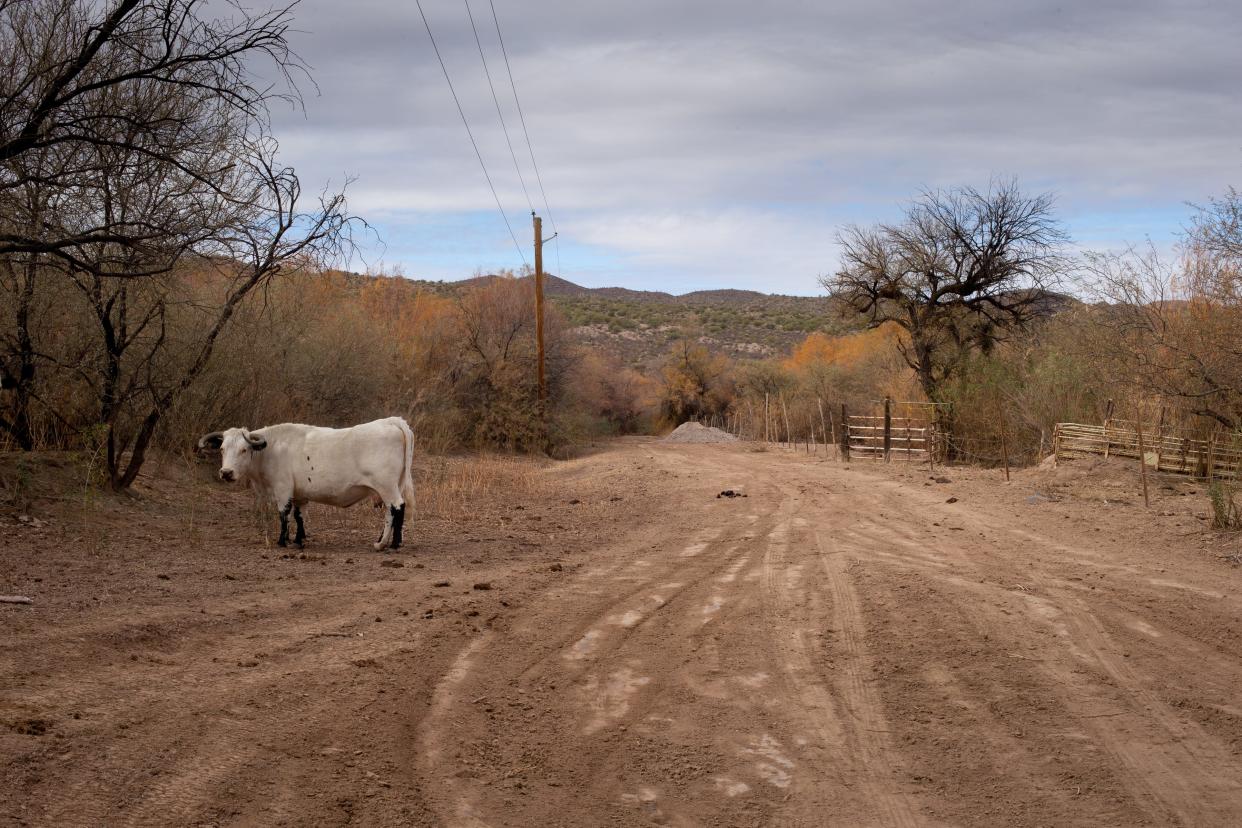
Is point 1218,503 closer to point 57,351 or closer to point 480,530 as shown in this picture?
point 480,530

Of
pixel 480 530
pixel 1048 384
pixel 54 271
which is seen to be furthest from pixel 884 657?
pixel 1048 384

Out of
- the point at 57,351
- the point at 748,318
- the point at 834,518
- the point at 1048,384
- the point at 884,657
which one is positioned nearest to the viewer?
the point at 884,657

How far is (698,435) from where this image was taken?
45.3 meters

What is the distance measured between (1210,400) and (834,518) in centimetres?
798

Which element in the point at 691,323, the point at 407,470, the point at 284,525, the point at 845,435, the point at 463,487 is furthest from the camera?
the point at 691,323

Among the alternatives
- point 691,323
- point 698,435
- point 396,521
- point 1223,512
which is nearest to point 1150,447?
point 1223,512

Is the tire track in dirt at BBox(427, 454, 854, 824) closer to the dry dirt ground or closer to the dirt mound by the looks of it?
the dry dirt ground

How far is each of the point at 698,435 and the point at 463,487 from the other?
89.4 ft

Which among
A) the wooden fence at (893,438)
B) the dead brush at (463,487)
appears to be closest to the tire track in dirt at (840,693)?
the dead brush at (463,487)

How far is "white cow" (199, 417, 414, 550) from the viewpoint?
12125 mm

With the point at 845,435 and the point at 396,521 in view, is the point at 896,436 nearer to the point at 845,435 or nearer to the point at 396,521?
the point at 845,435

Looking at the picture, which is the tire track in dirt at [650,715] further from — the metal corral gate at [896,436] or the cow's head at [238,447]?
the metal corral gate at [896,436]

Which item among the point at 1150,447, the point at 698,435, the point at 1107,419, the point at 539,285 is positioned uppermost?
the point at 539,285

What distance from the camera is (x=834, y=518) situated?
52.3 feet
